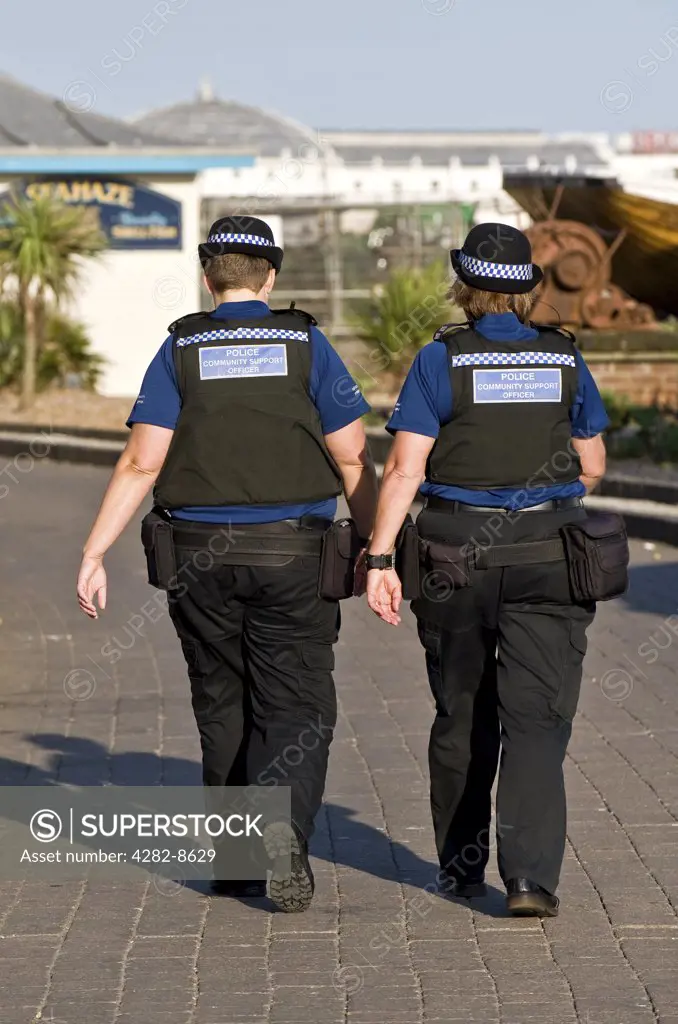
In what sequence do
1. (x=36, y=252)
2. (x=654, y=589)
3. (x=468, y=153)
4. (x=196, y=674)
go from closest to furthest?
(x=196, y=674)
(x=654, y=589)
(x=36, y=252)
(x=468, y=153)

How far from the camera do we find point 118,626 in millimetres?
11008

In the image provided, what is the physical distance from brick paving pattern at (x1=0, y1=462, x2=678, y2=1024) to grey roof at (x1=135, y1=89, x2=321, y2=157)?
5111cm

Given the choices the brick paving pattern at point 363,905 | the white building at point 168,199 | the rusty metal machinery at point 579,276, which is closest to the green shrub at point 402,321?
the rusty metal machinery at point 579,276

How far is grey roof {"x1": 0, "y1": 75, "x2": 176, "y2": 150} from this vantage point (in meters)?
40.9

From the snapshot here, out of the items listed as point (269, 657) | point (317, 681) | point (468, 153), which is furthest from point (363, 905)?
point (468, 153)

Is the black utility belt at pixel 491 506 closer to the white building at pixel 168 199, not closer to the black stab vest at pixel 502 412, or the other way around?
the black stab vest at pixel 502 412

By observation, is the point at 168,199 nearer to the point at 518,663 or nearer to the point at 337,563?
the point at 337,563

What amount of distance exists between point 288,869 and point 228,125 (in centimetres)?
6363

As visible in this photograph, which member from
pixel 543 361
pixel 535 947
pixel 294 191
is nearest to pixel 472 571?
pixel 543 361

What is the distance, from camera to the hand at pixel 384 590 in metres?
5.16

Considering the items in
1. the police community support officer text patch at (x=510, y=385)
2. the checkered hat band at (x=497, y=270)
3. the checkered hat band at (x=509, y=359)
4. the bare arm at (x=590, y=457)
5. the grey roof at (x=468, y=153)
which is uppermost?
the checkered hat band at (x=497, y=270)

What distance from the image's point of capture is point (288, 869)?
5156 mm

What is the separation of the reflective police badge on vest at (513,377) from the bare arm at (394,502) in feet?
0.67

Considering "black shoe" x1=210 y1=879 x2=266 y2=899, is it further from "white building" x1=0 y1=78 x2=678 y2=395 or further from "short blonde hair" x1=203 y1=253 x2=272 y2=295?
"white building" x1=0 y1=78 x2=678 y2=395
